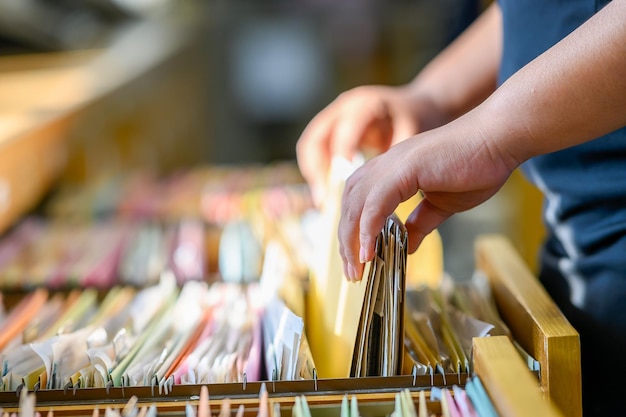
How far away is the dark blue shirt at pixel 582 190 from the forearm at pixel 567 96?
0.21 metres

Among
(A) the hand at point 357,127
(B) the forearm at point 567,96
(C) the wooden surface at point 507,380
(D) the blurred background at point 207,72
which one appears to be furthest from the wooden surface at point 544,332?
(D) the blurred background at point 207,72

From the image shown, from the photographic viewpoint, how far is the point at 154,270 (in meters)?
1.31

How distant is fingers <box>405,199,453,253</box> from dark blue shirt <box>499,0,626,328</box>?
0.21 m

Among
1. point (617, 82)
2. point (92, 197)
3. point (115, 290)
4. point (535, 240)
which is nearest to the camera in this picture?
point (617, 82)

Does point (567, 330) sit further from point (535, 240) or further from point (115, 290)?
point (535, 240)

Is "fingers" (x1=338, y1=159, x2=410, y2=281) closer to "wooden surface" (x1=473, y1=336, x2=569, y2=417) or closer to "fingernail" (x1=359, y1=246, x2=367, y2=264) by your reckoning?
"fingernail" (x1=359, y1=246, x2=367, y2=264)

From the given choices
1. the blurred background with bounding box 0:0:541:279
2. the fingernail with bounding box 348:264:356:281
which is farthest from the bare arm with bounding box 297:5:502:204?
the blurred background with bounding box 0:0:541:279

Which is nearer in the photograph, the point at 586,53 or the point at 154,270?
the point at 586,53

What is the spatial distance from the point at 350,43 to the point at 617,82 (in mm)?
4931

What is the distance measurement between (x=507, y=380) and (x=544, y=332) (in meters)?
0.14

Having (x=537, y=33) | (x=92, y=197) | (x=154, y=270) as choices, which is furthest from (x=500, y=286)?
(x=92, y=197)

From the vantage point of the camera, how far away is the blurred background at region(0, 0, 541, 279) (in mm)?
2344

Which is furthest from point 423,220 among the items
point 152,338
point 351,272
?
point 152,338

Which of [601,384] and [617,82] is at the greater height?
[617,82]
